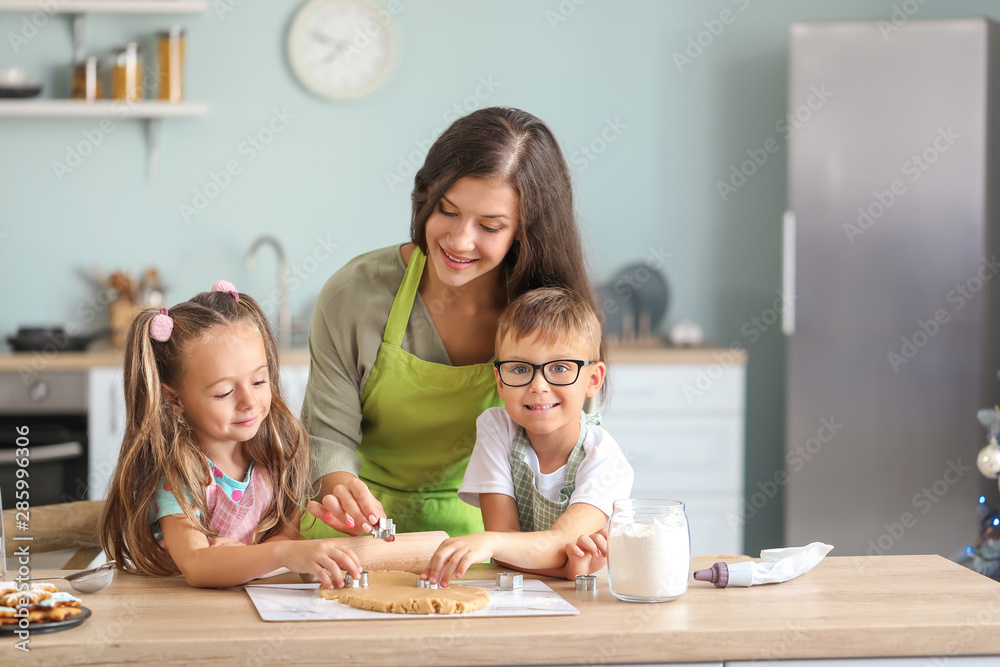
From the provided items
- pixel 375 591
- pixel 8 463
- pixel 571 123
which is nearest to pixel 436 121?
pixel 571 123

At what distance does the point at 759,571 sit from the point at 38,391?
2.60 meters

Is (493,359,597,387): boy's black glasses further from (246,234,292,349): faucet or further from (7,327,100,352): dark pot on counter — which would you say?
(7,327,100,352): dark pot on counter

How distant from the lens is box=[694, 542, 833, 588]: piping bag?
1103mm

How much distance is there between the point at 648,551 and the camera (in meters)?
1.03

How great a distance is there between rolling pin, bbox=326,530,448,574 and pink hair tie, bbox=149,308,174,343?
365 millimetres

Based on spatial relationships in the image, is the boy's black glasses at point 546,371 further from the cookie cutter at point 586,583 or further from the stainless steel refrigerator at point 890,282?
the stainless steel refrigerator at point 890,282

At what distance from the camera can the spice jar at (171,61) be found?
344 centimetres

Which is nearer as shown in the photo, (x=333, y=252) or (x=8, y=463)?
(x=8, y=463)

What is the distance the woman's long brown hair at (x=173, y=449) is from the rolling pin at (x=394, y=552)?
215mm

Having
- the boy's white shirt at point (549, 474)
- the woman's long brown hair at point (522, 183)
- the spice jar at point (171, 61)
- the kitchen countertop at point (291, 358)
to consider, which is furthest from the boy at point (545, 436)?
the spice jar at point (171, 61)

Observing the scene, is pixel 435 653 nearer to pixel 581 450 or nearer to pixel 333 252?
pixel 581 450

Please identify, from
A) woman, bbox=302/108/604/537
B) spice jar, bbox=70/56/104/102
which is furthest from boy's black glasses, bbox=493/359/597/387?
spice jar, bbox=70/56/104/102

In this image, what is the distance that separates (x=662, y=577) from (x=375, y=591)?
0.30 m

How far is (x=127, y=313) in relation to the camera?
11.4 feet
